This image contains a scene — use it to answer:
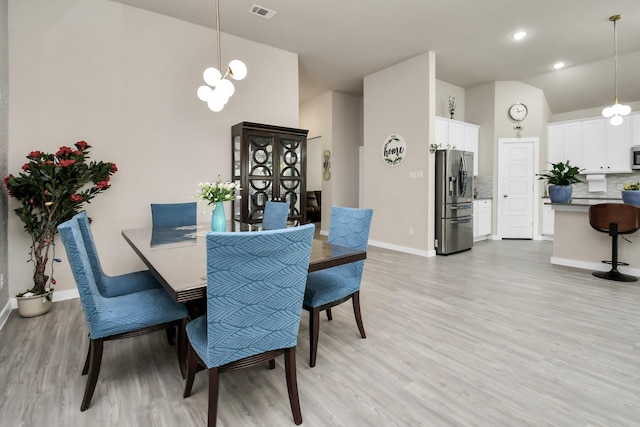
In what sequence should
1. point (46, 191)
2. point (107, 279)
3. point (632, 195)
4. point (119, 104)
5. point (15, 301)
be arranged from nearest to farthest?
1. point (107, 279)
2. point (46, 191)
3. point (15, 301)
4. point (119, 104)
5. point (632, 195)

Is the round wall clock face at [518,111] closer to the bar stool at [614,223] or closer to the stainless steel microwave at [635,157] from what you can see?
the stainless steel microwave at [635,157]

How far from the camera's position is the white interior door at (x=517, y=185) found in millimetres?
6484

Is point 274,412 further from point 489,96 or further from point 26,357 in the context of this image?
point 489,96

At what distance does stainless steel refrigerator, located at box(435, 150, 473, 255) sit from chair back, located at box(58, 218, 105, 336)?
470cm

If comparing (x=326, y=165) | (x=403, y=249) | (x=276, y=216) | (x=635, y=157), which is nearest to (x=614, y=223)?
(x=403, y=249)

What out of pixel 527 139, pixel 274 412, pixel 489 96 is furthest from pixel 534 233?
pixel 274 412

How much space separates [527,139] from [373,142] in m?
3.22

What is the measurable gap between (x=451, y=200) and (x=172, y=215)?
4.09m

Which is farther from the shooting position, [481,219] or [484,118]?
[484,118]

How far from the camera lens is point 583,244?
13.9ft

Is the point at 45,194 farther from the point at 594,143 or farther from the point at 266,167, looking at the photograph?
the point at 594,143

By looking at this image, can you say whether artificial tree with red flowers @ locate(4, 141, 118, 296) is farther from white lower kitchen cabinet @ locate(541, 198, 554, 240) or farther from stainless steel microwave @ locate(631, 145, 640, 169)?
stainless steel microwave @ locate(631, 145, 640, 169)

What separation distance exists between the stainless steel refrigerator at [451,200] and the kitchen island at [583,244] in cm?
129

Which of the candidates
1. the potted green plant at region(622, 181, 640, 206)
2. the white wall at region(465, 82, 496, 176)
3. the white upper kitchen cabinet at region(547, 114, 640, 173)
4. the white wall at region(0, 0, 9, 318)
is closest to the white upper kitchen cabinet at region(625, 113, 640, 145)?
the white upper kitchen cabinet at region(547, 114, 640, 173)
